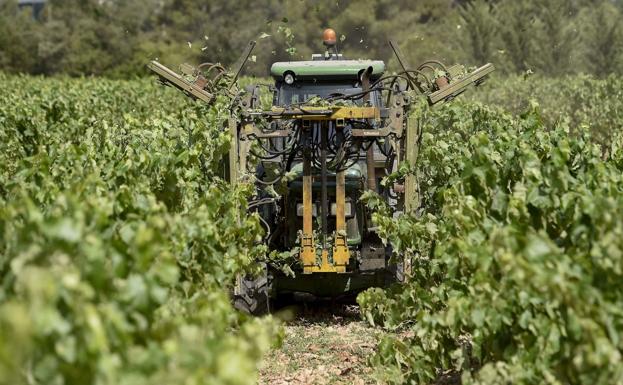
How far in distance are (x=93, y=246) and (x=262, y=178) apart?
5.84 meters

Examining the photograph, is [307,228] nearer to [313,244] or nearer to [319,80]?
[313,244]

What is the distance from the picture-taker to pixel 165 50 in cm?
5509

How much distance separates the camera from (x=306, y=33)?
200 feet

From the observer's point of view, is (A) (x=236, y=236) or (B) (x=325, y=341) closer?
(A) (x=236, y=236)

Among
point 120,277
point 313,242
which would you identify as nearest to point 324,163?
point 313,242

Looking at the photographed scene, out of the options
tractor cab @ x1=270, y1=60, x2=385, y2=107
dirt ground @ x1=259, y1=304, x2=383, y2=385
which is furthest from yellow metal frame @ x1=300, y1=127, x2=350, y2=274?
tractor cab @ x1=270, y1=60, x2=385, y2=107

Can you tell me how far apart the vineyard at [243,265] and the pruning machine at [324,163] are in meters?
0.30

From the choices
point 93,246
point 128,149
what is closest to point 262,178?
point 128,149

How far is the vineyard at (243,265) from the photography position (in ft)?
12.9

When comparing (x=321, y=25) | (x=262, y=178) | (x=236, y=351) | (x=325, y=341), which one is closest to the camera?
(x=236, y=351)

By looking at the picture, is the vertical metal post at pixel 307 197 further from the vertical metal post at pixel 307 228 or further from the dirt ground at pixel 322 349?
the dirt ground at pixel 322 349

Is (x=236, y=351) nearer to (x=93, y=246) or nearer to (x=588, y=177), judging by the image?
(x=93, y=246)

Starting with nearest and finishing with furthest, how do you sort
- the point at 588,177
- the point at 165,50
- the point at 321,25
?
the point at 588,177, the point at 165,50, the point at 321,25

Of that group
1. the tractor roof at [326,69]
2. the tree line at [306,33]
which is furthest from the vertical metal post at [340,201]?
the tree line at [306,33]
